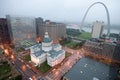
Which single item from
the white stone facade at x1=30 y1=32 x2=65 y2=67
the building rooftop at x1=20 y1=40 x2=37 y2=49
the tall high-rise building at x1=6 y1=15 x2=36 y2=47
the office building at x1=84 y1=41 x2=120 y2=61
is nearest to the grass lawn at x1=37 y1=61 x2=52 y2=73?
the white stone facade at x1=30 y1=32 x2=65 y2=67

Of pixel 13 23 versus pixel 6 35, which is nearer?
pixel 13 23

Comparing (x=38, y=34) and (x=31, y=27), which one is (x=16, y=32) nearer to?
(x=31, y=27)

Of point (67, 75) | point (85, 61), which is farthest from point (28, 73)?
point (85, 61)

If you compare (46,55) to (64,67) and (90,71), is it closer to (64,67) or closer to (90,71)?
(64,67)

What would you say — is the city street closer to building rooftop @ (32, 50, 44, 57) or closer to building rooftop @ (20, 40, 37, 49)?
building rooftop @ (32, 50, 44, 57)

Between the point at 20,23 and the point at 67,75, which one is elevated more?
the point at 20,23

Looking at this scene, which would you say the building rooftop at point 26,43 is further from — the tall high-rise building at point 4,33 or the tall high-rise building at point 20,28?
the tall high-rise building at point 4,33

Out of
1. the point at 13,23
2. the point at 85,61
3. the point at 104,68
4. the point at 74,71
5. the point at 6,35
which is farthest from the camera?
the point at 6,35
